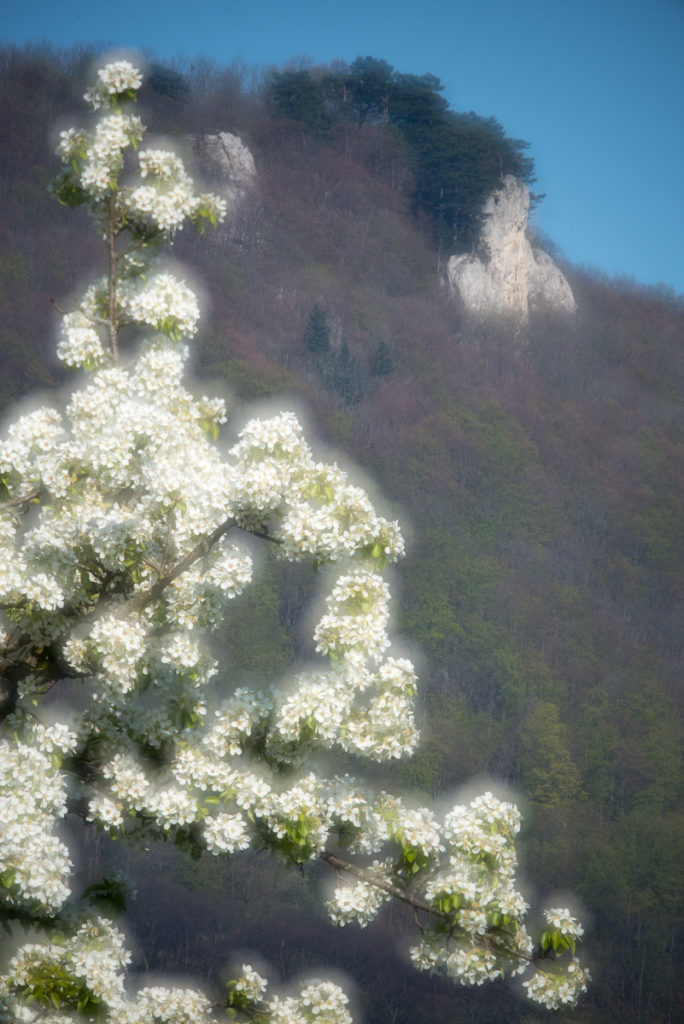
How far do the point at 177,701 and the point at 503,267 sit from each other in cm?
10565

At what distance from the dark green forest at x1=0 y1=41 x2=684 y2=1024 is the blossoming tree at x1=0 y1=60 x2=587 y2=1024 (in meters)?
27.4

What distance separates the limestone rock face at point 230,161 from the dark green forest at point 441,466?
5.61 ft

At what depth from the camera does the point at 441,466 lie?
81.8 meters

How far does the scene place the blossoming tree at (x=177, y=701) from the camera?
674 cm

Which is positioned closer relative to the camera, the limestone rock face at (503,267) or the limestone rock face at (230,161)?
the limestone rock face at (503,267)

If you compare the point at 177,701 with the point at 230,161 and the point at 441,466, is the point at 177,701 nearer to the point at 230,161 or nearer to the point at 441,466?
the point at 441,466

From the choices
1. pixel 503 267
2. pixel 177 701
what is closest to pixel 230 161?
pixel 503 267

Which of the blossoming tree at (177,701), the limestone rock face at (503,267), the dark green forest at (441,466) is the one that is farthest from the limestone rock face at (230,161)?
the blossoming tree at (177,701)

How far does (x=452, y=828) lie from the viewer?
7.00 m

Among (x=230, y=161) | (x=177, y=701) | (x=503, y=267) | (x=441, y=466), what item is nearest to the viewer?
(x=177, y=701)

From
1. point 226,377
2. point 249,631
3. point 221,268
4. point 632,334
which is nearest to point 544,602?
point 249,631

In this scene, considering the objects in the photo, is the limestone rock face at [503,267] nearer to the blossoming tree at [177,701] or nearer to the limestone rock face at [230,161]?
the limestone rock face at [230,161]

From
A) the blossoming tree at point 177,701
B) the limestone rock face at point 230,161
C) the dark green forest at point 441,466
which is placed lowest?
the blossoming tree at point 177,701

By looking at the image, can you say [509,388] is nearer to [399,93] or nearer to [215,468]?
[399,93]
